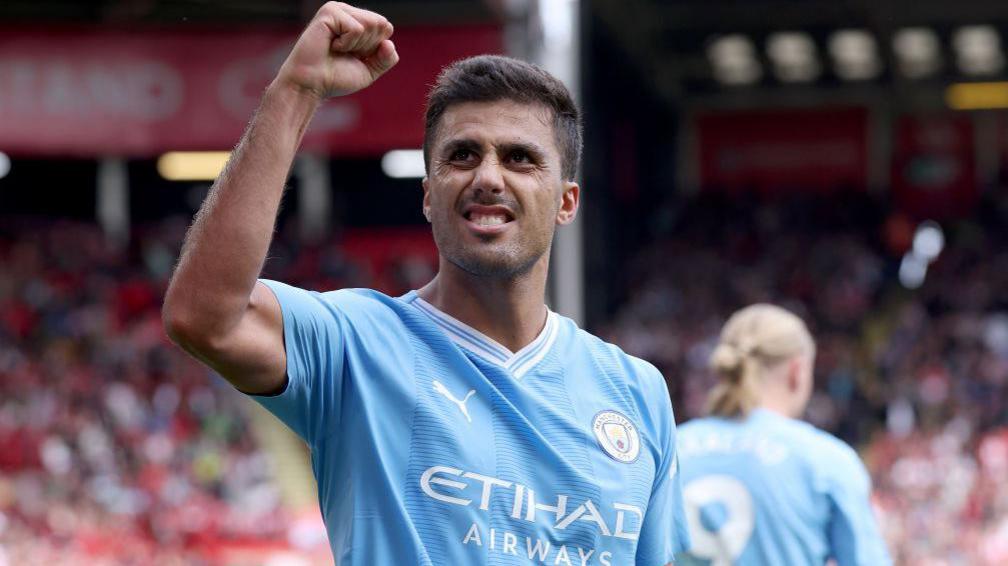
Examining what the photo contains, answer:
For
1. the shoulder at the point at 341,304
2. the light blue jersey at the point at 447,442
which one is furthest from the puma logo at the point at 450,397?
the shoulder at the point at 341,304

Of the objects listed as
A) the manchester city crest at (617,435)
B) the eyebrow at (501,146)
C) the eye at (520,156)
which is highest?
the eyebrow at (501,146)

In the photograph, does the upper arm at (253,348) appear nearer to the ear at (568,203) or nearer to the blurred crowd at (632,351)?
the ear at (568,203)

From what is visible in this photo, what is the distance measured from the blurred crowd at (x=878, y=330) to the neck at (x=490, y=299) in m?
9.11

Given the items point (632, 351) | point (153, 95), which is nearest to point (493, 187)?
point (153, 95)

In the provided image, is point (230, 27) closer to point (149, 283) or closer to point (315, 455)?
point (149, 283)

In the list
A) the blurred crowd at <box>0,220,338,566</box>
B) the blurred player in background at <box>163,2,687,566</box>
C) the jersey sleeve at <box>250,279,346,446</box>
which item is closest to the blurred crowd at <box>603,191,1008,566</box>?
the blurred crowd at <box>0,220,338,566</box>

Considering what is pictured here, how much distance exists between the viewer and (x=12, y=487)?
1356 centimetres

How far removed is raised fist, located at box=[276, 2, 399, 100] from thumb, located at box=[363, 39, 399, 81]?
0.01m

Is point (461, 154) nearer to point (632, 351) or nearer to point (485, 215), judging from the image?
point (485, 215)

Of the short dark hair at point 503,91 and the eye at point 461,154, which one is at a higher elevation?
the short dark hair at point 503,91

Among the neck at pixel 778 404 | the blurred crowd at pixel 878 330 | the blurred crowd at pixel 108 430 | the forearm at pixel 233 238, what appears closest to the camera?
the forearm at pixel 233 238

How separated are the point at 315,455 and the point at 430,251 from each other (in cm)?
1670

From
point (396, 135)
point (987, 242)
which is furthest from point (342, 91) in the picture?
point (987, 242)

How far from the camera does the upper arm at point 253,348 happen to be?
194 cm
